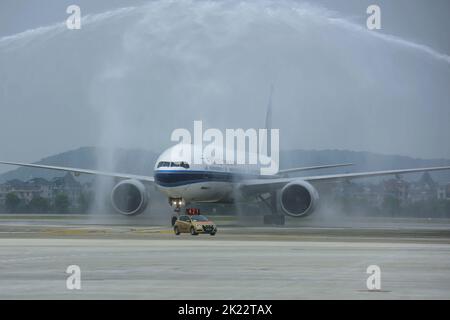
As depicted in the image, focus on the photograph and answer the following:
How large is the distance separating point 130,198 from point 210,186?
597 centimetres

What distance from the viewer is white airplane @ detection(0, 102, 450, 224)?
6219 cm

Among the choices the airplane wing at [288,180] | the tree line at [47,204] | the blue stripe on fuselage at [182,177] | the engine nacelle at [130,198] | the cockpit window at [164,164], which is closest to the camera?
the blue stripe on fuselage at [182,177]

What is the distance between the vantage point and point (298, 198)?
6366 cm

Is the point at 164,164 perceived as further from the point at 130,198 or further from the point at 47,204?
the point at 47,204

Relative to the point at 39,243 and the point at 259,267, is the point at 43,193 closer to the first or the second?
the point at 39,243

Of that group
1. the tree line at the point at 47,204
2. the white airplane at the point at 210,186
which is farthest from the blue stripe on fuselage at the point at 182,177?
the tree line at the point at 47,204

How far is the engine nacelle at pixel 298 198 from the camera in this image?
62875mm

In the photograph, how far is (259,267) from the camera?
27375mm

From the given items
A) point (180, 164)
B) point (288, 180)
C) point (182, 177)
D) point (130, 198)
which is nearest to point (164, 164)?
point (180, 164)

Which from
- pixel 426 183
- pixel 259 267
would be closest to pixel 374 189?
pixel 426 183

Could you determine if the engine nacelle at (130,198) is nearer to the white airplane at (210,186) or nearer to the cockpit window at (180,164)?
the white airplane at (210,186)

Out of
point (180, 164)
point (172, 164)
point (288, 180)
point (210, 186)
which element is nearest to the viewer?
point (172, 164)
